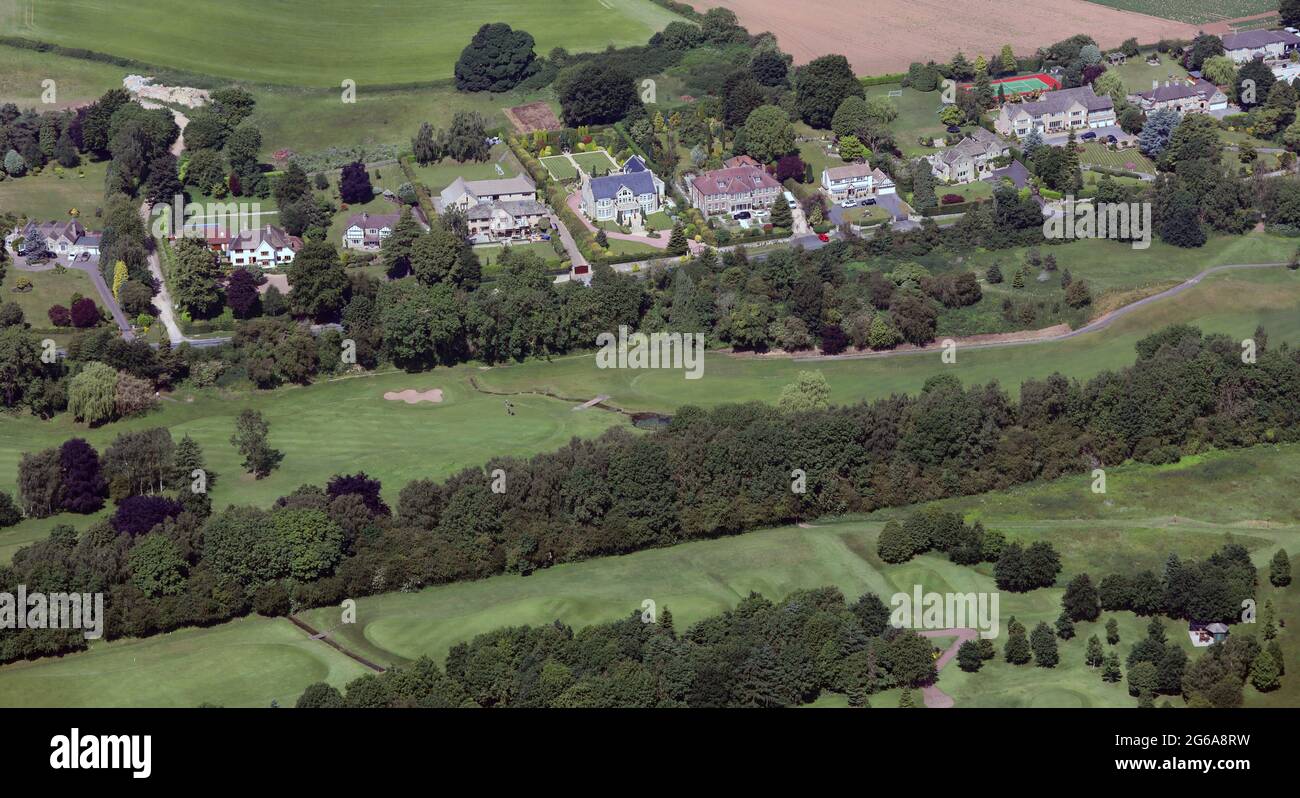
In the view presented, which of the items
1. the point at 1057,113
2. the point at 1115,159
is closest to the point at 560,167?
the point at 1057,113

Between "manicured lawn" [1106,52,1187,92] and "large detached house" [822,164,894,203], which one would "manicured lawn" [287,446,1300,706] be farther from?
"manicured lawn" [1106,52,1187,92]

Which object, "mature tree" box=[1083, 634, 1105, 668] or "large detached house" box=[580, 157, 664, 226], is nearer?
"mature tree" box=[1083, 634, 1105, 668]

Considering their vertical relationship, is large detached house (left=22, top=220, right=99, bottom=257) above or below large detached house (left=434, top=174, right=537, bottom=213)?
below

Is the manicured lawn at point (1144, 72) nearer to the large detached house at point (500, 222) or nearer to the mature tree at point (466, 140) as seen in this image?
the mature tree at point (466, 140)

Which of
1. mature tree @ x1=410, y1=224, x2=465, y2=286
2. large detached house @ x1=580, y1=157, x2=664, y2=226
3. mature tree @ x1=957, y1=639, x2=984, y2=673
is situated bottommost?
mature tree @ x1=957, y1=639, x2=984, y2=673

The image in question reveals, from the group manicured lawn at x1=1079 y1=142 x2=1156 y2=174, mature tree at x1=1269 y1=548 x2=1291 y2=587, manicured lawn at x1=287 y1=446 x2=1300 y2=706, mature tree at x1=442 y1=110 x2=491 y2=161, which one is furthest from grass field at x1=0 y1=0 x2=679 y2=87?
mature tree at x1=1269 y1=548 x2=1291 y2=587

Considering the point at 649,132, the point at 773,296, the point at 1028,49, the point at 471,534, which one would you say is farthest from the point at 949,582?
the point at 1028,49

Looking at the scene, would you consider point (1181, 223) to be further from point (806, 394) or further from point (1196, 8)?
point (1196, 8)
